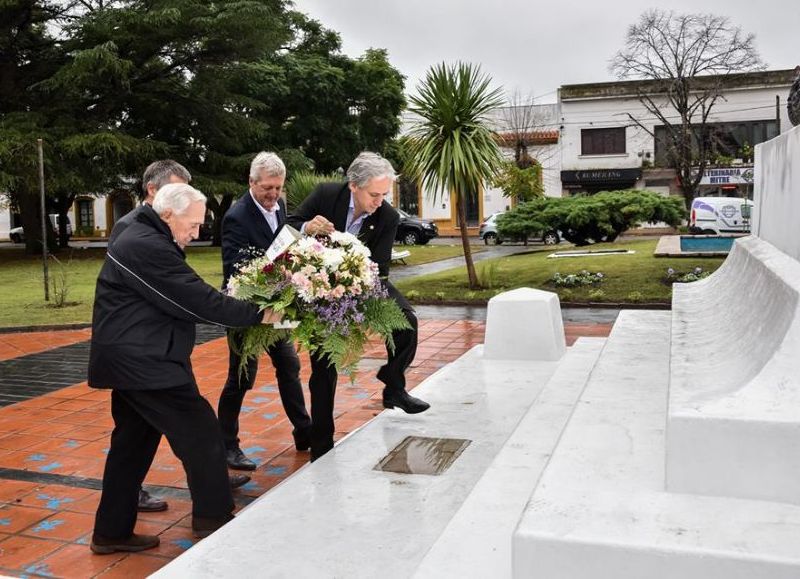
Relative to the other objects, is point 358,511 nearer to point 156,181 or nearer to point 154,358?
point 154,358

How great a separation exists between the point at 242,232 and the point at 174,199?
35.9 inches

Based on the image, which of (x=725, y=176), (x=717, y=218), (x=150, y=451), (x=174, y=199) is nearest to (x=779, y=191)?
(x=174, y=199)

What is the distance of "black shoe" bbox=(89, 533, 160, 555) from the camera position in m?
3.53

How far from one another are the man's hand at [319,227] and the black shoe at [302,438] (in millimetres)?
1434

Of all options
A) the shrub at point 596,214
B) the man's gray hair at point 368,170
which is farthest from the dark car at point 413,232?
the man's gray hair at point 368,170

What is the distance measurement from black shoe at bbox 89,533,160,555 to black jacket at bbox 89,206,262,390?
711 mm

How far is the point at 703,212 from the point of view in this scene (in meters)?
26.2

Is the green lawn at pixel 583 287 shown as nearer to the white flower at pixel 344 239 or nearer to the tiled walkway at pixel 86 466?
the tiled walkway at pixel 86 466

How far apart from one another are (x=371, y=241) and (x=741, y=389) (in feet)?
7.69

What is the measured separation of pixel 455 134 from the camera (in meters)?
13.1

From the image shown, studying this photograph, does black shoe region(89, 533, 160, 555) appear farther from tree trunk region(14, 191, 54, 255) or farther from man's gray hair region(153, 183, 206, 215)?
tree trunk region(14, 191, 54, 255)

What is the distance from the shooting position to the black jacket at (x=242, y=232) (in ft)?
14.3

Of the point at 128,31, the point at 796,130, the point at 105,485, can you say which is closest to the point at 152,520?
the point at 105,485

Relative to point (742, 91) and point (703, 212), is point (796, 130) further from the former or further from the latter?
point (742, 91)
